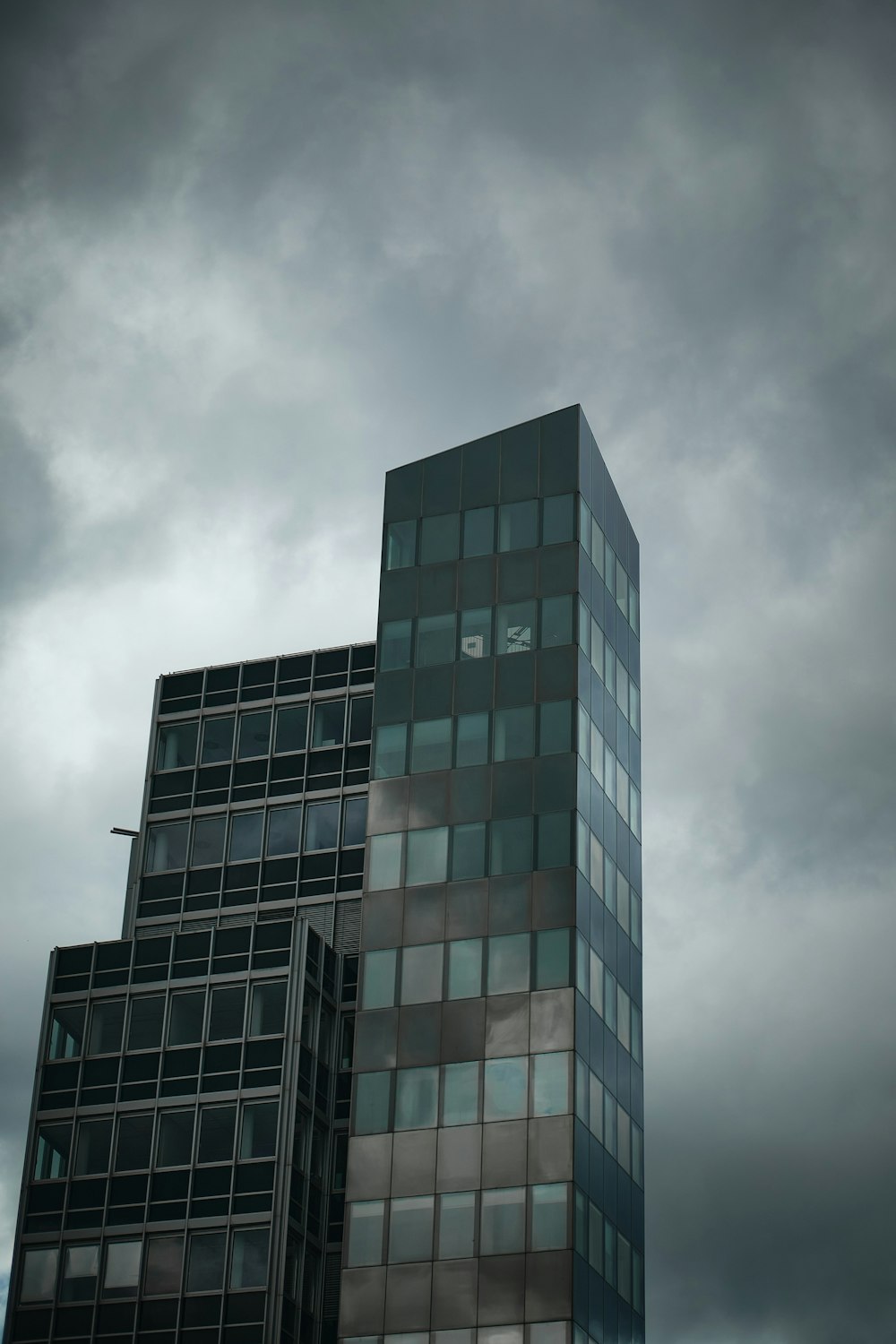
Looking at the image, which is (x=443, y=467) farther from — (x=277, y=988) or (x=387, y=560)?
(x=277, y=988)

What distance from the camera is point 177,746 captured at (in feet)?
356

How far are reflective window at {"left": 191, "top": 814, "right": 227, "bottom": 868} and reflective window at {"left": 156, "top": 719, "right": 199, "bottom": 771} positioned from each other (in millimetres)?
4058

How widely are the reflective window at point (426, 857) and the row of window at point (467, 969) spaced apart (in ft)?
10.8

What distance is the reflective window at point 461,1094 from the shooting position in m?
82.3

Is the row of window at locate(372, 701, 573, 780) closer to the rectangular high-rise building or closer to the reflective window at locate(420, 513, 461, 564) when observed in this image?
the rectangular high-rise building

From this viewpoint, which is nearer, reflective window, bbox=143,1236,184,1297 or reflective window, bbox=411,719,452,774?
reflective window, bbox=143,1236,184,1297

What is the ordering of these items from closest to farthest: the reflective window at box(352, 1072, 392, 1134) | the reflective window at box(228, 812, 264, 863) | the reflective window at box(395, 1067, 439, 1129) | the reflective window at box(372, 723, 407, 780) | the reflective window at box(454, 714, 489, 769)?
the reflective window at box(395, 1067, 439, 1129) < the reflective window at box(352, 1072, 392, 1134) < the reflective window at box(454, 714, 489, 769) < the reflective window at box(372, 723, 407, 780) < the reflective window at box(228, 812, 264, 863)

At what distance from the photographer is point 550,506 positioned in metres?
96.1

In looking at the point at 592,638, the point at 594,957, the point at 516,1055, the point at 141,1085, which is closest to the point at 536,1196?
the point at 516,1055

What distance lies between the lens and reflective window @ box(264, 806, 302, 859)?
103 meters

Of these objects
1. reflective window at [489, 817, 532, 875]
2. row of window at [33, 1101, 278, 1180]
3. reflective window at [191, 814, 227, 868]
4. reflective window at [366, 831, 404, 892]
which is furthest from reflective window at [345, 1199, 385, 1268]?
reflective window at [191, 814, 227, 868]

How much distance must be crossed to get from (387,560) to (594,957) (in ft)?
76.0

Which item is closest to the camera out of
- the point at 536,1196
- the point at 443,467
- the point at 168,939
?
the point at 536,1196

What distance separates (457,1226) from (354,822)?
26.9 metres
